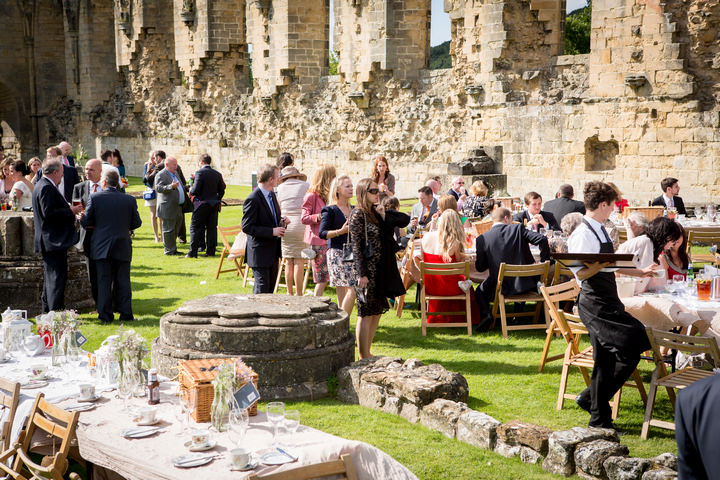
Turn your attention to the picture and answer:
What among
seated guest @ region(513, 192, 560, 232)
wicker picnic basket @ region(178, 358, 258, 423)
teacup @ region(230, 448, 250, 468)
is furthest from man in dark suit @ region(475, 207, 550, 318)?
teacup @ region(230, 448, 250, 468)

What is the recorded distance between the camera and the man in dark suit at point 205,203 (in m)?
13.5

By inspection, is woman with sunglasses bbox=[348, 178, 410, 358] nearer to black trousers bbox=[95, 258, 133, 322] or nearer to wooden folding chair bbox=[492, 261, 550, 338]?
wooden folding chair bbox=[492, 261, 550, 338]

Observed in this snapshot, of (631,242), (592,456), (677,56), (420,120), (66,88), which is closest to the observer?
(592,456)

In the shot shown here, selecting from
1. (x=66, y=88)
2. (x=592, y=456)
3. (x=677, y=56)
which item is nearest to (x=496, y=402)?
(x=592, y=456)

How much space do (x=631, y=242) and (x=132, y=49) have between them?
93.3 feet

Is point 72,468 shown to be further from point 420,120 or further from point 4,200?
point 420,120

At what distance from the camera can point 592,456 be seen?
4887 mm

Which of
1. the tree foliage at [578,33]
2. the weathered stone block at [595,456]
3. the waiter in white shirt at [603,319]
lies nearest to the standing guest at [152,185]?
the waiter in white shirt at [603,319]

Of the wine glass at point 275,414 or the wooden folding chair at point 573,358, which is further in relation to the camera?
the wooden folding chair at point 573,358

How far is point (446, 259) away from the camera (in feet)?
29.1

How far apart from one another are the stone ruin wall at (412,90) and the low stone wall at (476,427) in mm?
11058

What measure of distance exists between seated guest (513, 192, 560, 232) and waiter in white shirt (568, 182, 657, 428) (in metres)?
4.25

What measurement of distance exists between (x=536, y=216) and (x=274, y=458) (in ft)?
22.6

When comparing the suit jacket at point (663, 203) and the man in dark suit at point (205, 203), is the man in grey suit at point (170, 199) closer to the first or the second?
the man in dark suit at point (205, 203)
